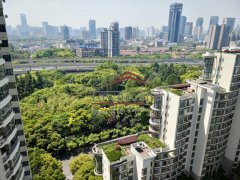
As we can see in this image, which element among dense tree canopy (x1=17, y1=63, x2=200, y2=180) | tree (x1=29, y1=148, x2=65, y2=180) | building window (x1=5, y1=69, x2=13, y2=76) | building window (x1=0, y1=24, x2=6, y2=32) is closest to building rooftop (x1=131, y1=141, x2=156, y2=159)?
dense tree canopy (x1=17, y1=63, x2=200, y2=180)

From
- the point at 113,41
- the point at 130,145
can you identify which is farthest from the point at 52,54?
the point at 130,145

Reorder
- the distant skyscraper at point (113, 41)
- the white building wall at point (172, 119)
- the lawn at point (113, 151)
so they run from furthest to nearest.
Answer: the distant skyscraper at point (113, 41) < the white building wall at point (172, 119) < the lawn at point (113, 151)

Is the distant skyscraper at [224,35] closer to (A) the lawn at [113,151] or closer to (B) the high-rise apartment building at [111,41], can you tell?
(B) the high-rise apartment building at [111,41]

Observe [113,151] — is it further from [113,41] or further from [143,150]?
[113,41]

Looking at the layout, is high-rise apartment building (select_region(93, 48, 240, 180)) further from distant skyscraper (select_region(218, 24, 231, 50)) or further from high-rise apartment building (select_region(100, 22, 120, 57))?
distant skyscraper (select_region(218, 24, 231, 50))

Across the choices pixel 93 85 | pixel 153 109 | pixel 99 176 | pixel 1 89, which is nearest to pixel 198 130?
pixel 153 109

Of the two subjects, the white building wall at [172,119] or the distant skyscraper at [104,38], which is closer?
the white building wall at [172,119]

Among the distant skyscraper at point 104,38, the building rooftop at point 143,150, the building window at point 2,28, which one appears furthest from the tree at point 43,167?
the distant skyscraper at point 104,38

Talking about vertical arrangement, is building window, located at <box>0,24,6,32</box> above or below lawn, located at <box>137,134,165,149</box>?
above
